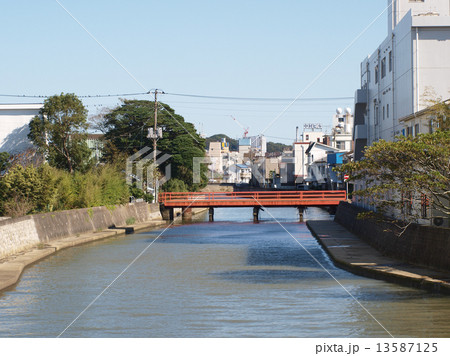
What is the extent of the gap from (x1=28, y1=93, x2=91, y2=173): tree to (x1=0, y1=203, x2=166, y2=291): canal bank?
8461mm

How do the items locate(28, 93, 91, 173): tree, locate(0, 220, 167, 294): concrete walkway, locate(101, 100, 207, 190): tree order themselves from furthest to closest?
locate(101, 100, 207, 190): tree
locate(28, 93, 91, 173): tree
locate(0, 220, 167, 294): concrete walkway

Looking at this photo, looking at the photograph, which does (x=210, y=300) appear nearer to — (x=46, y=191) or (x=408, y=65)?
(x=46, y=191)

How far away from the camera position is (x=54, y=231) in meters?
42.1

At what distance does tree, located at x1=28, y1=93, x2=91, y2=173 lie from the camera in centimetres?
6575

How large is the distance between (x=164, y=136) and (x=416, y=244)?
205 ft

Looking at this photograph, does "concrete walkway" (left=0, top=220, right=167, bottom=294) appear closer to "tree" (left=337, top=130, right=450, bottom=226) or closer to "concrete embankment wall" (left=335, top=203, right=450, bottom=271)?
"tree" (left=337, top=130, right=450, bottom=226)

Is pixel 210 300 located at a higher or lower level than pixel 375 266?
lower

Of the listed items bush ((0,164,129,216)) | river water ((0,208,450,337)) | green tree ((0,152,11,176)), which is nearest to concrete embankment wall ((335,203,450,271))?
river water ((0,208,450,337))

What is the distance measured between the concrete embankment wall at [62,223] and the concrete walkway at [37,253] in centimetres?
50

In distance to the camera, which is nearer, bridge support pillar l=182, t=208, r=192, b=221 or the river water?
the river water

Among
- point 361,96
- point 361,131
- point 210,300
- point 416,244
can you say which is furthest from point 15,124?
point 210,300

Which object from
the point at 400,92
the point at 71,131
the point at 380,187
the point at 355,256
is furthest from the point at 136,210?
the point at 380,187

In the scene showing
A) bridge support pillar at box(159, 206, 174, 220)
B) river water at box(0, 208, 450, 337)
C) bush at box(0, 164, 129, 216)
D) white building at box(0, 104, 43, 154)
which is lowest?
river water at box(0, 208, 450, 337)

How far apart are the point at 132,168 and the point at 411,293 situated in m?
53.5
